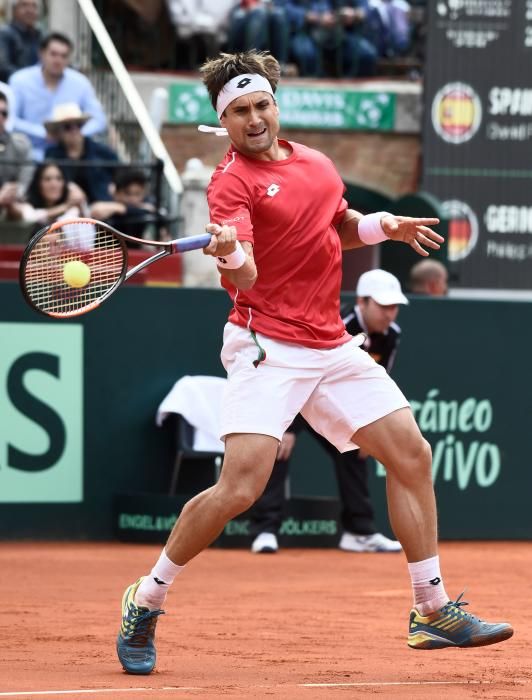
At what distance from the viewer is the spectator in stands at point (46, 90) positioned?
1317 centimetres

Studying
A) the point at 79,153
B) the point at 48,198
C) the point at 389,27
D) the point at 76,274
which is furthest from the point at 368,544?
the point at 389,27

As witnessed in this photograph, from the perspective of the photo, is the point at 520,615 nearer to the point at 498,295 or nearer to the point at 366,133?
the point at 498,295

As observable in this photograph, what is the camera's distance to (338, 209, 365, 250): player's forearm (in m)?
5.71

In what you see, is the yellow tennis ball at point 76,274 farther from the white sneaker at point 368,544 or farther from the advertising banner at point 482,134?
the advertising banner at point 482,134

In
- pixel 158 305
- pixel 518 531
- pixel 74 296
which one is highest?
pixel 74 296

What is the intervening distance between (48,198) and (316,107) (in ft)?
18.3

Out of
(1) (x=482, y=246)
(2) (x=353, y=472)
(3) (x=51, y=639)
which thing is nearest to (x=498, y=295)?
(1) (x=482, y=246)

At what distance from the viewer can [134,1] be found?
16.9m

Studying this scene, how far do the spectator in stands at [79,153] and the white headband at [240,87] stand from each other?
267 inches

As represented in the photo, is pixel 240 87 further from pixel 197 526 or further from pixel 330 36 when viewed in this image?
pixel 330 36

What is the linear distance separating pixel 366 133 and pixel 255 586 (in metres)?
9.60

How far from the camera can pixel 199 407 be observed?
9906mm

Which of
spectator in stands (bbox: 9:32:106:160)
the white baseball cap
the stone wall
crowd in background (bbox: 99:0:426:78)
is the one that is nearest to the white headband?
the white baseball cap

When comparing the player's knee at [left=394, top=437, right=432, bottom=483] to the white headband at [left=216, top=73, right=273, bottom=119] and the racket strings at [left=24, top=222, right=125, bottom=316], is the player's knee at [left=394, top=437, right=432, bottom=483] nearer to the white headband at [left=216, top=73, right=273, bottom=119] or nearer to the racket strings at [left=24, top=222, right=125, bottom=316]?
the racket strings at [left=24, top=222, right=125, bottom=316]
